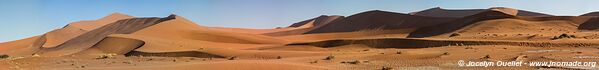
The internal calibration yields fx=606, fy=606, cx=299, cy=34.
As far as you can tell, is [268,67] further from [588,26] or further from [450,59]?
[588,26]

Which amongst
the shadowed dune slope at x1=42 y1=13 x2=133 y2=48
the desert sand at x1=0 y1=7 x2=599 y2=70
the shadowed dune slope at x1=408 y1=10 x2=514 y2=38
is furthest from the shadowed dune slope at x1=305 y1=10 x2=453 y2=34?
the shadowed dune slope at x1=42 y1=13 x2=133 y2=48

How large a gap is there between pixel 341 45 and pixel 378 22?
25794 millimetres

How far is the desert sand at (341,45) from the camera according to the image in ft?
53.5

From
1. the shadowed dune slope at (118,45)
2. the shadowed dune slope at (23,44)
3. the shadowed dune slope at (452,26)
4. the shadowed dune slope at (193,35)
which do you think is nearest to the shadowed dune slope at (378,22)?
the shadowed dune slope at (452,26)

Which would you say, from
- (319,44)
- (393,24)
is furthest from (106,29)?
(319,44)

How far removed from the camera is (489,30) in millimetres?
39125

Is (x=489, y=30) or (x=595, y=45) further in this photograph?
(x=489, y=30)

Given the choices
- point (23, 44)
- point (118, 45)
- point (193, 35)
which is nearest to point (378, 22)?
point (193, 35)

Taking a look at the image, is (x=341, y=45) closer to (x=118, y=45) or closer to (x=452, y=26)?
(x=452, y=26)

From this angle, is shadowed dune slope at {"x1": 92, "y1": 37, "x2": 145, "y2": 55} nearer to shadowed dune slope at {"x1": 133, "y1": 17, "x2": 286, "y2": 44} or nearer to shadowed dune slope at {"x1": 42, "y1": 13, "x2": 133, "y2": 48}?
shadowed dune slope at {"x1": 133, "y1": 17, "x2": 286, "y2": 44}

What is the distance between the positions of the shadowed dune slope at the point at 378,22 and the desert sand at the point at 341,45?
0.41 feet

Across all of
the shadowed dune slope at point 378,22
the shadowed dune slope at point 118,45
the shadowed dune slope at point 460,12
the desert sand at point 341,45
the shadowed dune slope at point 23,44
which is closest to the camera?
the desert sand at point 341,45

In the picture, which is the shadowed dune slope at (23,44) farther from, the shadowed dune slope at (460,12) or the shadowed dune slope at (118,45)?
the shadowed dune slope at (460,12)

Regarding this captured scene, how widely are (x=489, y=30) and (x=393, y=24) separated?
17.9m
